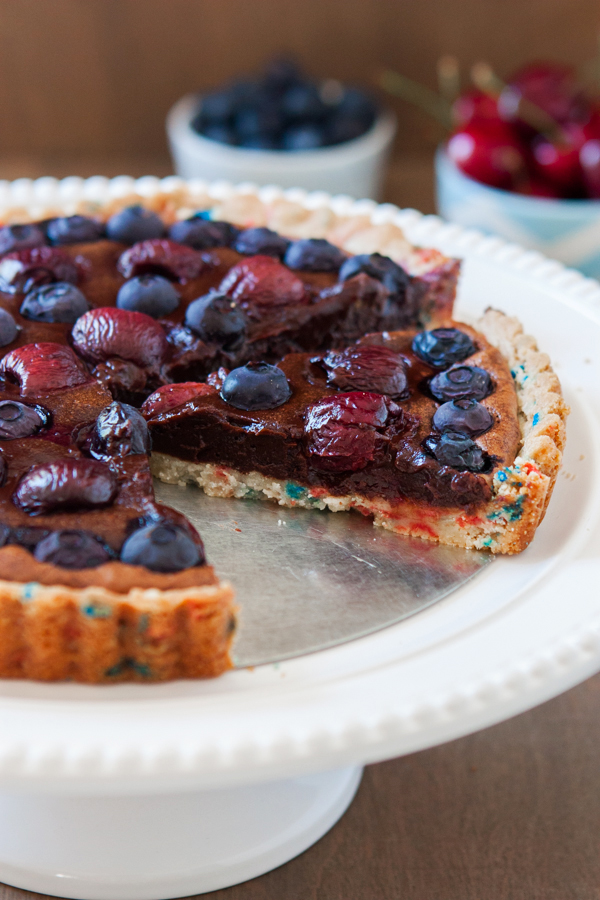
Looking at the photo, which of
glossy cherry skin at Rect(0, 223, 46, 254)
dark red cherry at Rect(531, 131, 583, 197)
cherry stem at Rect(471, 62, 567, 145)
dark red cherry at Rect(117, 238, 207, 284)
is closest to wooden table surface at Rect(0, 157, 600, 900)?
dark red cherry at Rect(117, 238, 207, 284)

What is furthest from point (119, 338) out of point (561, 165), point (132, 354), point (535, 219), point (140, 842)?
point (561, 165)

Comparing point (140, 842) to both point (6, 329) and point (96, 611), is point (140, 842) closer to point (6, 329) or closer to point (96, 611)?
point (96, 611)

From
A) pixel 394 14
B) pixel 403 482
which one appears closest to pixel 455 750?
pixel 403 482

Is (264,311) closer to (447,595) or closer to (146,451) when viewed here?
(146,451)

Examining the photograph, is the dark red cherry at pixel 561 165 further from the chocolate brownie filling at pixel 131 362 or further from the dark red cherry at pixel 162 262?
the dark red cherry at pixel 162 262


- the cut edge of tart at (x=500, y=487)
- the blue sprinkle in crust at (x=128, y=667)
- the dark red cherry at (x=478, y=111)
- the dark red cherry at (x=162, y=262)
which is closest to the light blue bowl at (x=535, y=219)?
the dark red cherry at (x=478, y=111)

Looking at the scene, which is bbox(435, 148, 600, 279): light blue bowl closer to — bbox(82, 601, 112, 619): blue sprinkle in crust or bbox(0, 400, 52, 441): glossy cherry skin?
bbox(0, 400, 52, 441): glossy cherry skin
